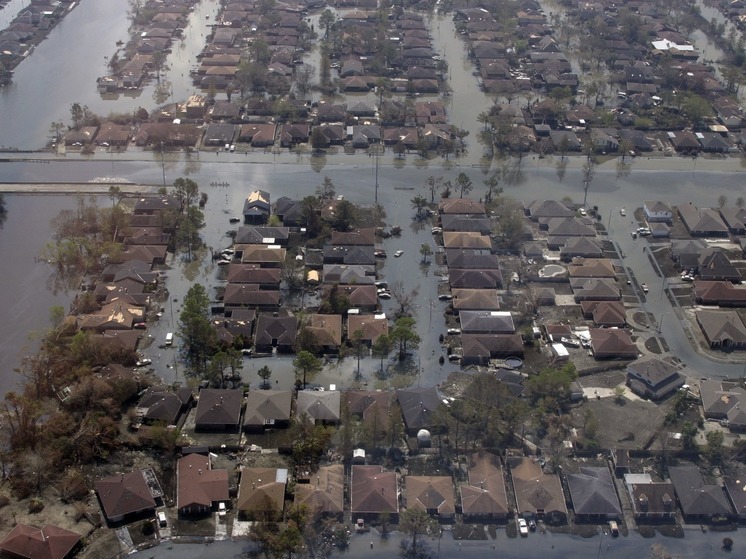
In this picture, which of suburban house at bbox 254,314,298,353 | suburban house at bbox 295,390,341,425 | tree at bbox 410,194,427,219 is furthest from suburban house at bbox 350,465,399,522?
tree at bbox 410,194,427,219

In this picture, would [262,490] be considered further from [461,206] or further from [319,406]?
[461,206]

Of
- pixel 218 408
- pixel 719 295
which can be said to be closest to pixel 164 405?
pixel 218 408

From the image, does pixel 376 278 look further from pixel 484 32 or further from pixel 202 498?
pixel 484 32

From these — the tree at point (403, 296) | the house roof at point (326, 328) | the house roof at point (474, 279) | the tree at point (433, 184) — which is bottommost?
the tree at point (433, 184)

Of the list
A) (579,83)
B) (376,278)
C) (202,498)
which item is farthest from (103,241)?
(579,83)

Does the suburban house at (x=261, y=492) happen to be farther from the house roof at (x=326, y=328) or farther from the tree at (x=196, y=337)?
the house roof at (x=326, y=328)

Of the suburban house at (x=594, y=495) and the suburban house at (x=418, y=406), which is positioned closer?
the suburban house at (x=594, y=495)

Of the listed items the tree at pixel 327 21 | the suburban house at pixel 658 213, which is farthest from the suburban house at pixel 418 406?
the tree at pixel 327 21
